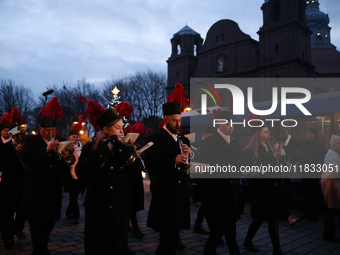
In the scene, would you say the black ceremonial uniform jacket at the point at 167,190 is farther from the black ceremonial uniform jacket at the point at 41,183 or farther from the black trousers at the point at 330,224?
the black trousers at the point at 330,224

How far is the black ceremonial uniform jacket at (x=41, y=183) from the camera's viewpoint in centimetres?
423

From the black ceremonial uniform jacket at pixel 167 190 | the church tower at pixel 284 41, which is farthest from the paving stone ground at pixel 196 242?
the church tower at pixel 284 41

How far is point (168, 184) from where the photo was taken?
4.03 m

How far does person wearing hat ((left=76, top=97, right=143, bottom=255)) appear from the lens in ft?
9.87

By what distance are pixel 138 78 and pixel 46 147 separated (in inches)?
1553

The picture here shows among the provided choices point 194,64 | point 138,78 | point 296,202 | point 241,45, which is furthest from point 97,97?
point 296,202

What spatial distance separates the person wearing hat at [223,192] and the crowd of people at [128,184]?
0.01 meters

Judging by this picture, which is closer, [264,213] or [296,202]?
[264,213]

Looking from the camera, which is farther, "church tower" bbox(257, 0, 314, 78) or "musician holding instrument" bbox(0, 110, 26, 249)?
"church tower" bbox(257, 0, 314, 78)

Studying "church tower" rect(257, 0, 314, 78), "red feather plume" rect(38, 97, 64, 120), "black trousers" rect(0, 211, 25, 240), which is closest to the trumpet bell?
"red feather plume" rect(38, 97, 64, 120)

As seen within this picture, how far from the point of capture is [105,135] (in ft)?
11.1

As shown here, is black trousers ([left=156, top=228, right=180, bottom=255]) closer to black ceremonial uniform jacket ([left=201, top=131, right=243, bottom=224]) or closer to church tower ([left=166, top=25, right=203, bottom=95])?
black ceremonial uniform jacket ([left=201, top=131, right=243, bottom=224])

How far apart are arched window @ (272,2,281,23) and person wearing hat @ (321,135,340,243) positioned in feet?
121

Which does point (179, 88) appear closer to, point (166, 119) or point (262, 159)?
point (166, 119)
